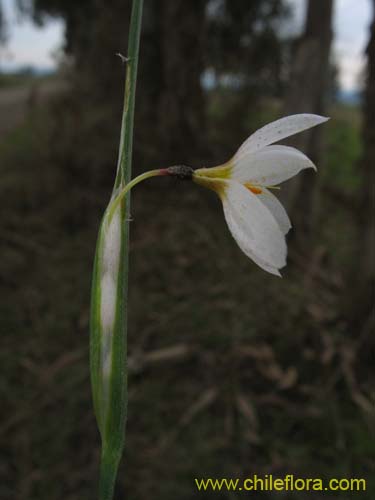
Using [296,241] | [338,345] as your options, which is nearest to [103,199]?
[296,241]

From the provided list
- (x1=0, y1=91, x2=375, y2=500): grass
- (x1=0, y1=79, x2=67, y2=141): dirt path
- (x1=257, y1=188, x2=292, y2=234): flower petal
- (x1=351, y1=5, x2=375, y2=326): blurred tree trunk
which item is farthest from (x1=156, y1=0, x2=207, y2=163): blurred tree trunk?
(x1=257, y1=188, x2=292, y2=234): flower petal

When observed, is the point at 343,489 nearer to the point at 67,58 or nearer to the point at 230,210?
the point at 230,210

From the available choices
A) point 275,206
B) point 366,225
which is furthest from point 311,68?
point 275,206

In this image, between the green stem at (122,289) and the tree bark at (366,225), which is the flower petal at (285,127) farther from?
the tree bark at (366,225)

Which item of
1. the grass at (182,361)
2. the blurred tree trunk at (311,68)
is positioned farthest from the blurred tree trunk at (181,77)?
the blurred tree trunk at (311,68)

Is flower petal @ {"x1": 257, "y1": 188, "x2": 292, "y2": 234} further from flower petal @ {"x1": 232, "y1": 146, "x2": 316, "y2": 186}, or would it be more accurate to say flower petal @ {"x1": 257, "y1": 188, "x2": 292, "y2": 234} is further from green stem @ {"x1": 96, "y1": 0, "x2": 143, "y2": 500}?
green stem @ {"x1": 96, "y1": 0, "x2": 143, "y2": 500}
